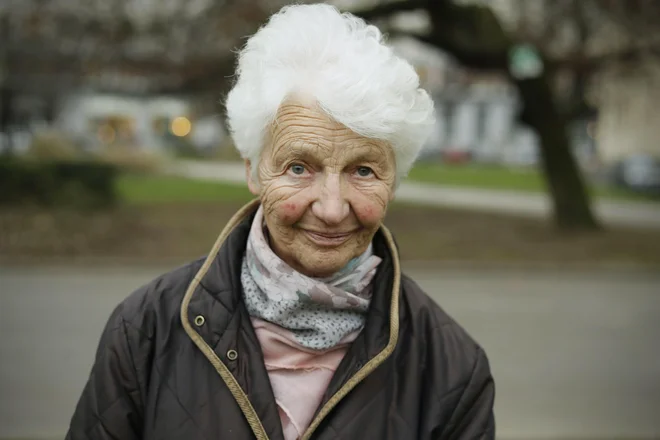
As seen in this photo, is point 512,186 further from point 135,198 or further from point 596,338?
point 596,338

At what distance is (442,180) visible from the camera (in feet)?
85.6

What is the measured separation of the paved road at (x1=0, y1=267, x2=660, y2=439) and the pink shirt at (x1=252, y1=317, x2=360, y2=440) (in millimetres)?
3684

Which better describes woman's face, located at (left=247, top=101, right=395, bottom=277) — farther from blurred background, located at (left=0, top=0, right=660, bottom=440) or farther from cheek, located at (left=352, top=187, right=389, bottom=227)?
blurred background, located at (left=0, top=0, right=660, bottom=440)

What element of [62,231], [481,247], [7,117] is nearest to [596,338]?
[481,247]

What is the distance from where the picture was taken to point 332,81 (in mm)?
1718

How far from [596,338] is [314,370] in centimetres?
647

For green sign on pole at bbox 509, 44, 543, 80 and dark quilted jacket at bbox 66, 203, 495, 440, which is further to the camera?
green sign on pole at bbox 509, 44, 543, 80

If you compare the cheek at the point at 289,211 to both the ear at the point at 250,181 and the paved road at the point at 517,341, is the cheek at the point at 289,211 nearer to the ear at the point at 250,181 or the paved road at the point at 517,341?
the ear at the point at 250,181

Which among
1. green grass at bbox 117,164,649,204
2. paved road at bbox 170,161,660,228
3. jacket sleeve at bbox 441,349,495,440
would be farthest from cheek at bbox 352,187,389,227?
paved road at bbox 170,161,660,228

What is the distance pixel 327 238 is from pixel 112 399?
64 cm

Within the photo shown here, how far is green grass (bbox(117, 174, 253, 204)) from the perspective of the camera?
16.7 metres

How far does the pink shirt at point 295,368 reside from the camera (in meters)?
1.86

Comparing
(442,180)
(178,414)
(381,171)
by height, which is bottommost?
(442,180)

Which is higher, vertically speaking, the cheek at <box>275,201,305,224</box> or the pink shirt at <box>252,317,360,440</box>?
the cheek at <box>275,201,305,224</box>
